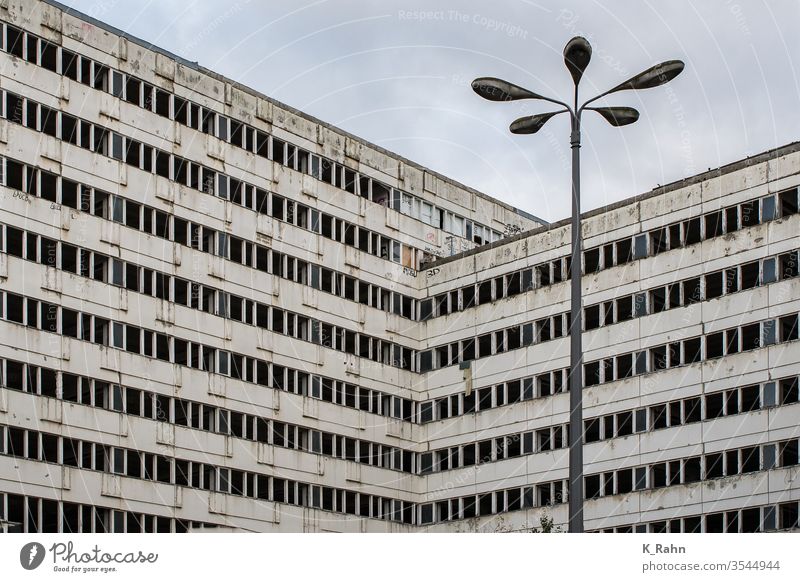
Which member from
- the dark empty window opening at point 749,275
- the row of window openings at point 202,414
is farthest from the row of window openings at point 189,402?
the dark empty window opening at point 749,275

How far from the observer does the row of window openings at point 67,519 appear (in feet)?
181

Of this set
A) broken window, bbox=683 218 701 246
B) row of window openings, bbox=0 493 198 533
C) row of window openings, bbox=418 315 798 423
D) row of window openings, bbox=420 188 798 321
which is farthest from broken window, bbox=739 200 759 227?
row of window openings, bbox=0 493 198 533

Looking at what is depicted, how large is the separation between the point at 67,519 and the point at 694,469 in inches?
984

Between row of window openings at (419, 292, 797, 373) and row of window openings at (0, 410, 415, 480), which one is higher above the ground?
row of window openings at (419, 292, 797, 373)

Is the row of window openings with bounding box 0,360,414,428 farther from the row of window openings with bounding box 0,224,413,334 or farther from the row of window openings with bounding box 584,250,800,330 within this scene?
the row of window openings with bounding box 584,250,800,330

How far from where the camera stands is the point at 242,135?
6769cm

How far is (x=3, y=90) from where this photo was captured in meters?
57.2

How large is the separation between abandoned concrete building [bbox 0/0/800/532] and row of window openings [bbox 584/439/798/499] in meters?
0.11

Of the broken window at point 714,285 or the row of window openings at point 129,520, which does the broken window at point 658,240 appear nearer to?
the broken window at point 714,285

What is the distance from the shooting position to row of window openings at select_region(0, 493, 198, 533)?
55312 millimetres

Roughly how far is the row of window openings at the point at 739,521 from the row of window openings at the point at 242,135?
883 inches
